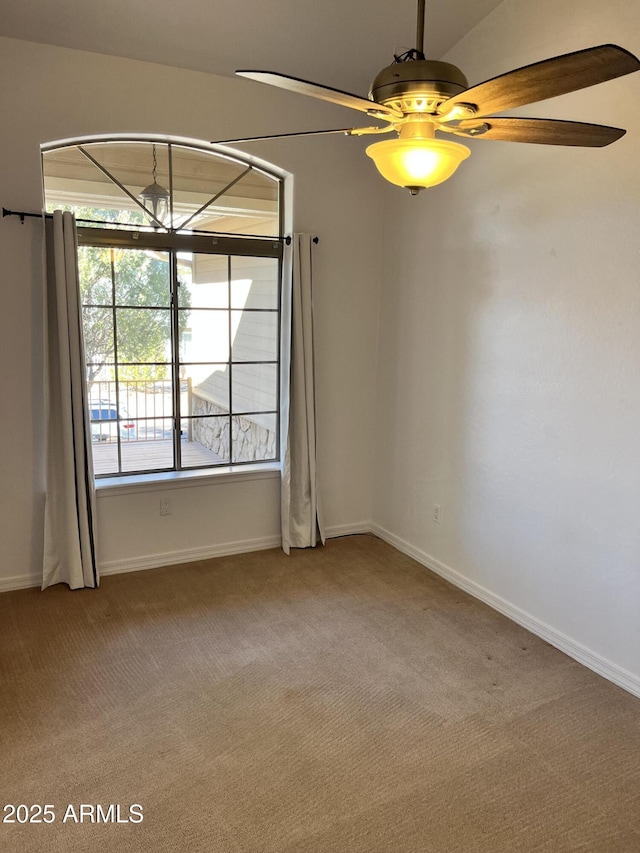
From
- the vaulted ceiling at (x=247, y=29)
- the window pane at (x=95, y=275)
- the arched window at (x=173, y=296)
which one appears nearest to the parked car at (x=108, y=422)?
the arched window at (x=173, y=296)

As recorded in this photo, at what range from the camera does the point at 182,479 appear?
3924 millimetres

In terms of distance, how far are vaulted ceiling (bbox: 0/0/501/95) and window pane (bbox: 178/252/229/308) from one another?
1071mm

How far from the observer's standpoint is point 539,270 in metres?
3.12

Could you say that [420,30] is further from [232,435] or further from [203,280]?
[232,435]

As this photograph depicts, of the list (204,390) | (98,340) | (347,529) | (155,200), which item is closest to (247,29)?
(155,200)

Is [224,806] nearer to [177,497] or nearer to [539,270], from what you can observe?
[177,497]

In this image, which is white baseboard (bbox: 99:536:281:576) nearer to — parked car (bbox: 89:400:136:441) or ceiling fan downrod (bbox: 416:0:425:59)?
parked car (bbox: 89:400:136:441)

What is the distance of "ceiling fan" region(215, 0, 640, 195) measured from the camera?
4.76 feet

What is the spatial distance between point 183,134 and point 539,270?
2181mm

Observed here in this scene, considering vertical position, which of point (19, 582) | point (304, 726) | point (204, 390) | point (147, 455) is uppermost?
point (204, 390)

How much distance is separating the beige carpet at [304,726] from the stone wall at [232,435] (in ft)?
3.18

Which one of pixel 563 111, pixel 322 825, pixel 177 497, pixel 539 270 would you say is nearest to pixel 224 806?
pixel 322 825

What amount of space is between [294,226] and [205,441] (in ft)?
5.02

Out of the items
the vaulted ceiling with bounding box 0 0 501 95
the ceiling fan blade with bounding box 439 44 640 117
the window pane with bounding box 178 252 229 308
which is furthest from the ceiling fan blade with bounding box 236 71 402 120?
the window pane with bounding box 178 252 229 308
